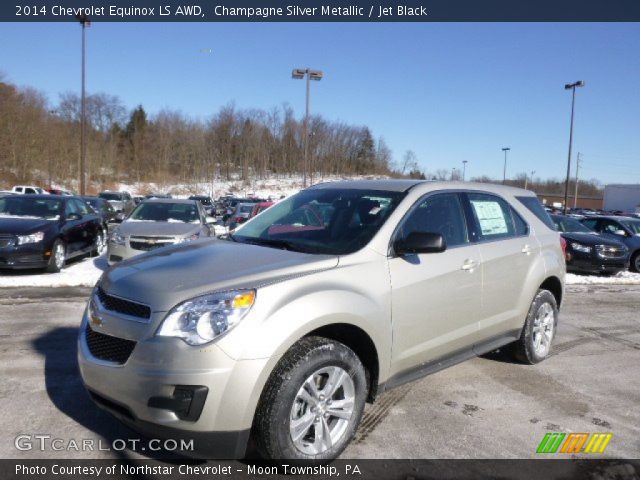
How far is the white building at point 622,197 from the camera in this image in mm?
66562

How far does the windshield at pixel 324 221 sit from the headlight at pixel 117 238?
5.39 m

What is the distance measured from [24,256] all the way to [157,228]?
239cm

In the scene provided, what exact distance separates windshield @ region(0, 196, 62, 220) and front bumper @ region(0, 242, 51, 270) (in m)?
1.14

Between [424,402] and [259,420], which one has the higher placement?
[259,420]

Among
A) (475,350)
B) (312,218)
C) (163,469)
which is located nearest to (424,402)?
(475,350)

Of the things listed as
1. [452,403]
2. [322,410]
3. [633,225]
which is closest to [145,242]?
[452,403]

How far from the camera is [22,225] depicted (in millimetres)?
9320

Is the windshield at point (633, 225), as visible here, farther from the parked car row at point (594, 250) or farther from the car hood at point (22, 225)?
the car hood at point (22, 225)

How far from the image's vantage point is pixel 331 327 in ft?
10.4

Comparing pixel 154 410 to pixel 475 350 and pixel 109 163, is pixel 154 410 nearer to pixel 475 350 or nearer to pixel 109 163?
pixel 475 350

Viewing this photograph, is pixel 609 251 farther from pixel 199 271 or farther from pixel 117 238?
pixel 199 271

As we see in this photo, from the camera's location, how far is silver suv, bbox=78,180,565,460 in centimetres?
266

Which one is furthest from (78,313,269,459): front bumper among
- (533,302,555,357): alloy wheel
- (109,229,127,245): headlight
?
(109,229,127,245): headlight

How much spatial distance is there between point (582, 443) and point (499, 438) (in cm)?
59
